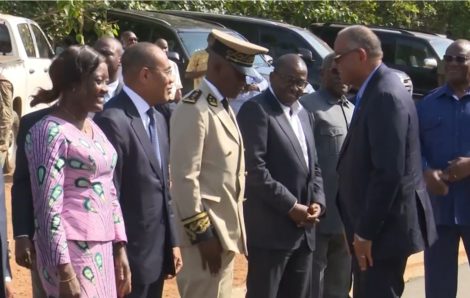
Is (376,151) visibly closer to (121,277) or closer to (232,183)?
(232,183)

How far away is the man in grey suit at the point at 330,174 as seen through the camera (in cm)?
716

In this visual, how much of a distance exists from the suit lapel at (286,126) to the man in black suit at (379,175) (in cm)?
67

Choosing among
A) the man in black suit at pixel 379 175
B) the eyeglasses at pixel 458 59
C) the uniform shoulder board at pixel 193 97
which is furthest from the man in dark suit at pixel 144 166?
the eyeglasses at pixel 458 59

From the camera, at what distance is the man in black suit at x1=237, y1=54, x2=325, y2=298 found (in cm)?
629

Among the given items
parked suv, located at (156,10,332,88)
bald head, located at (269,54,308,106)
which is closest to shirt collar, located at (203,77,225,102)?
bald head, located at (269,54,308,106)

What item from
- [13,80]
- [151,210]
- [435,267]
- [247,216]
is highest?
[151,210]

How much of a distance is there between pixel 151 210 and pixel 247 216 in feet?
4.18

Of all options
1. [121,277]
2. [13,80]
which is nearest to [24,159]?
[121,277]

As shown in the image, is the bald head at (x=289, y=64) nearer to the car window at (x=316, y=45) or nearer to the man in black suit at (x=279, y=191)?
the man in black suit at (x=279, y=191)

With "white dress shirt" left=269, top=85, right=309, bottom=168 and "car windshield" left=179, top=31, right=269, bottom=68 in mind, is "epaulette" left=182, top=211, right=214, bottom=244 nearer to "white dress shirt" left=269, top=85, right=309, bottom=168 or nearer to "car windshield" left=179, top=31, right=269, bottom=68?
"white dress shirt" left=269, top=85, right=309, bottom=168

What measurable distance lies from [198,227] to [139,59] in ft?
2.97

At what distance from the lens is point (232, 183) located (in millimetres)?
5473

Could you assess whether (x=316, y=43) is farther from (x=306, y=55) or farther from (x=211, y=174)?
(x=211, y=174)

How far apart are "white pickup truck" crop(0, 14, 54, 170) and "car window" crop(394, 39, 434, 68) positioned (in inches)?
300
